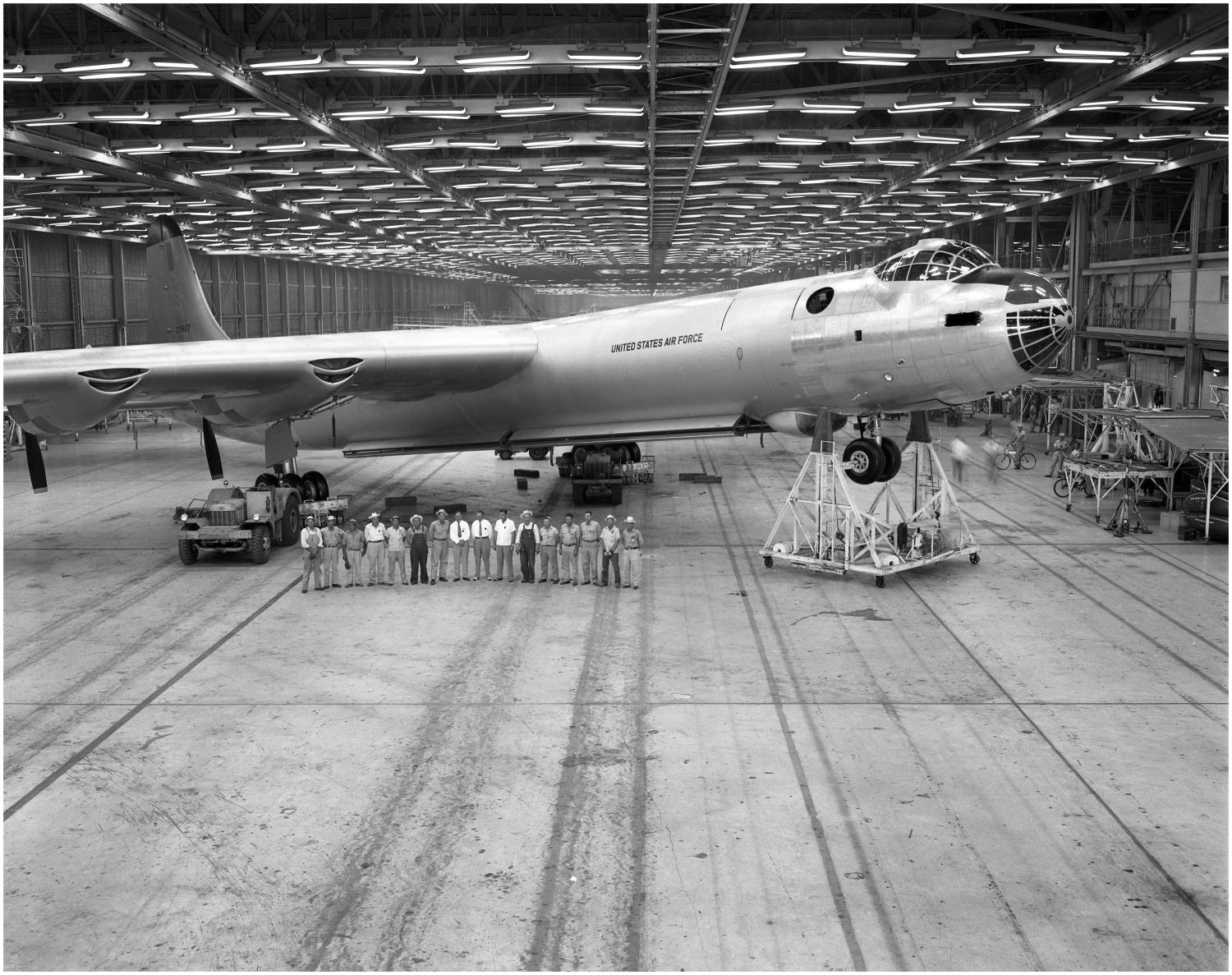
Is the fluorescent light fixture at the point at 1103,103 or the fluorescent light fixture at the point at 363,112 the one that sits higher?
the fluorescent light fixture at the point at 1103,103

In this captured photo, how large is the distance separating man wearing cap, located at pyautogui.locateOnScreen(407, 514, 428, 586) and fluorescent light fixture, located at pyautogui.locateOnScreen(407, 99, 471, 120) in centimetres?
901

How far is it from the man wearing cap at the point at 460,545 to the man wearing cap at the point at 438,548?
17 cm

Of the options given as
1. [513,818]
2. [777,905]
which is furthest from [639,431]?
[777,905]

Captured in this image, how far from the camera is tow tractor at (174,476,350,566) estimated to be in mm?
21781

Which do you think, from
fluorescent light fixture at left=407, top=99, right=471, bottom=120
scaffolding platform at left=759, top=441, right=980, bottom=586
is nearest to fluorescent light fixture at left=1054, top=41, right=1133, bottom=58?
scaffolding platform at left=759, top=441, right=980, bottom=586

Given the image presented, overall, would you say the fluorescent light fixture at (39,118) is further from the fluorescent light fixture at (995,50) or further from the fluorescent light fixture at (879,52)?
the fluorescent light fixture at (995,50)

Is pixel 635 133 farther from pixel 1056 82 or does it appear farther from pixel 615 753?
pixel 615 753

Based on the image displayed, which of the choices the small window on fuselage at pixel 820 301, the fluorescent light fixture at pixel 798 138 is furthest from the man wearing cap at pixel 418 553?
the fluorescent light fixture at pixel 798 138

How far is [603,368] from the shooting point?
77.2ft

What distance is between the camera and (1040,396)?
47969mm

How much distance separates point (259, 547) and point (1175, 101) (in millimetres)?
21543

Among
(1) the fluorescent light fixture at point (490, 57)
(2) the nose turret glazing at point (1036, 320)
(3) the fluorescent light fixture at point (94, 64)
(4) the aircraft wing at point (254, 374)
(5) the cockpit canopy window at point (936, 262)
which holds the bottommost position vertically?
(4) the aircraft wing at point (254, 374)

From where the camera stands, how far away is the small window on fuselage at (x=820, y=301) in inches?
782

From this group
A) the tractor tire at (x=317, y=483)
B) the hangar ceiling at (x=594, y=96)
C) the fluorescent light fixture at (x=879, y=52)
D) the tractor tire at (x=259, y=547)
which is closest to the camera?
the hangar ceiling at (x=594, y=96)
